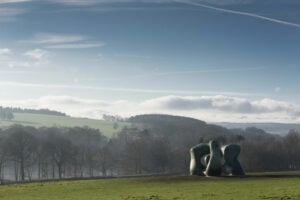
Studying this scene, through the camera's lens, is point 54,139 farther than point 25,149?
Yes

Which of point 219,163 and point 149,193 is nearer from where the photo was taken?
point 149,193

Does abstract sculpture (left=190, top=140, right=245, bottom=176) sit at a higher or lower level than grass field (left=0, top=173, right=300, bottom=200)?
higher

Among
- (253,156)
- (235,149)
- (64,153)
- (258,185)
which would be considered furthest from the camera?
(253,156)

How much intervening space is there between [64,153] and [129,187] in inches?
2543

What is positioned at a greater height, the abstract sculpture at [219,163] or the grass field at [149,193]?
the abstract sculpture at [219,163]

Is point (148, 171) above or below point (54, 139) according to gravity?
below

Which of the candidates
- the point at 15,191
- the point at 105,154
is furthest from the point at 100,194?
the point at 105,154

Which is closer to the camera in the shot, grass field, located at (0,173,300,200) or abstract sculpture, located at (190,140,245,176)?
grass field, located at (0,173,300,200)

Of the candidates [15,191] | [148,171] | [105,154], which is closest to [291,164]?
[148,171]

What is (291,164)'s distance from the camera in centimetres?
13588

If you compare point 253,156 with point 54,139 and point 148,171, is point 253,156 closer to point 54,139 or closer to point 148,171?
point 148,171

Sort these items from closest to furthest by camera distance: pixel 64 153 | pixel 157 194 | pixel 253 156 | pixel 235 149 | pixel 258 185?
pixel 157 194
pixel 258 185
pixel 235 149
pixel 64 153
pixel 253 156

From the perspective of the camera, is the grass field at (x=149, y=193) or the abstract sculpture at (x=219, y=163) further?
the abstract sculpture at (x=219, y=163)

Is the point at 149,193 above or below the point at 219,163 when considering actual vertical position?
below
